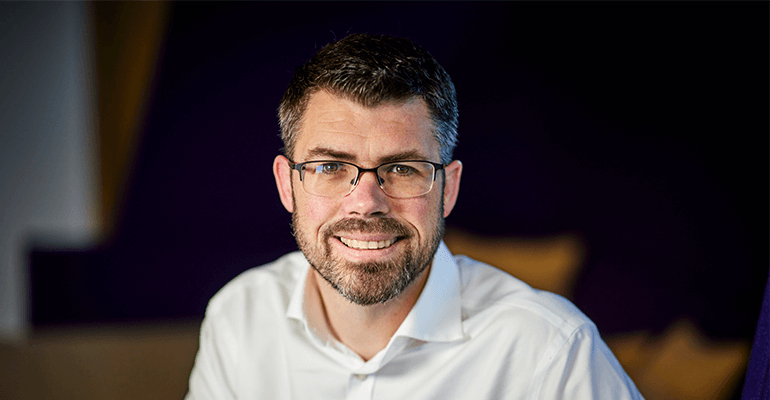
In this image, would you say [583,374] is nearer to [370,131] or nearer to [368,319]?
[368,319]

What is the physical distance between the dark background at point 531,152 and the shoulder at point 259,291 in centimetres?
118

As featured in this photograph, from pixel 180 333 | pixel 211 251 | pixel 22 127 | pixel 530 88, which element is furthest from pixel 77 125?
pixel 530 88

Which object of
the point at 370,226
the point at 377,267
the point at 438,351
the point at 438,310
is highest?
the point at 370,226

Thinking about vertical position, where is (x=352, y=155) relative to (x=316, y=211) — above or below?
above

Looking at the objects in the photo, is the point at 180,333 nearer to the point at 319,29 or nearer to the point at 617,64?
the point at 319,29

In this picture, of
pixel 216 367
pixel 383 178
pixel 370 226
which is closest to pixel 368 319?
pixel 370 226

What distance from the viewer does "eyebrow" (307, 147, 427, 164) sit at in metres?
1.21

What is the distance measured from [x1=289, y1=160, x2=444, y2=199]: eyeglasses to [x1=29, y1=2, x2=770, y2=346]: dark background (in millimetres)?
1416

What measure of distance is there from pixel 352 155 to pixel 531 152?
160cm

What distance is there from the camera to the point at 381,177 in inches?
48.3

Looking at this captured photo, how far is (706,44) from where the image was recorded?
7.97ft

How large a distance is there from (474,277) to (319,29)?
6.09ft

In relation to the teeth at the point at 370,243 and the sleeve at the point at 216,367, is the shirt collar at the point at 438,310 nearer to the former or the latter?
the teeth at the point at 370,243

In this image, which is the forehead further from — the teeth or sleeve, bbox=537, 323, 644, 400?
sleeve, bbox=537, 323, 644, 400
